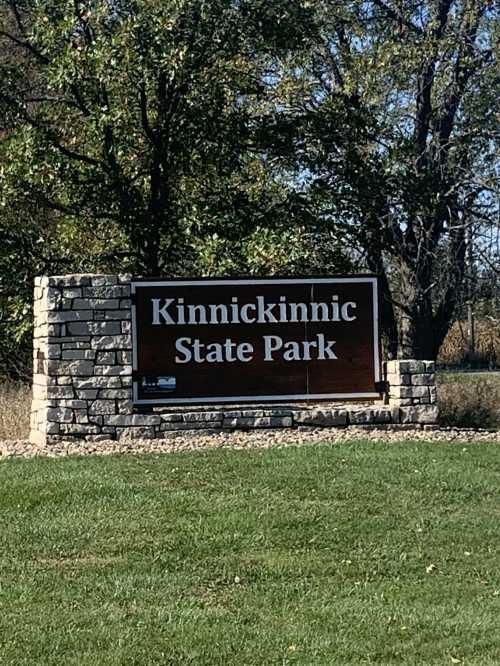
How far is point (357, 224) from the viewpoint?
621 inches

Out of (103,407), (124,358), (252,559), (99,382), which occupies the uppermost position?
(124,358)

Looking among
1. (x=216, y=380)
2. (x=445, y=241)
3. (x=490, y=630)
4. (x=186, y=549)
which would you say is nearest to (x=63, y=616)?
(x=186, y=549)

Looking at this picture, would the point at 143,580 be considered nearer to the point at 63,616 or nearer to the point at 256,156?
the point at 63,616

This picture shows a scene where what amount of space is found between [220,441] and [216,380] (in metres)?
1.00

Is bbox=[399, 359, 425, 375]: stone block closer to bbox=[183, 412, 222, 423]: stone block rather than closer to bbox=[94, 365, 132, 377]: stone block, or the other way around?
bbox=[183, 412, 222, 423]: stone block

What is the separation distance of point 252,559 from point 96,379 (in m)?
5.01

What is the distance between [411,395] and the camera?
12.1m

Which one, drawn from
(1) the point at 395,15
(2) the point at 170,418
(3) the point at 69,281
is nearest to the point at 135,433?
(2) the point at 170,418

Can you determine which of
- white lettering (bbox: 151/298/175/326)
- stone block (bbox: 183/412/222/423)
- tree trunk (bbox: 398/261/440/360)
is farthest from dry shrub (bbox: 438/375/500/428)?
white lettering (bbox: 151/298/175/326)

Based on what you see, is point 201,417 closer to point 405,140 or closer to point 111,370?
point 111,370

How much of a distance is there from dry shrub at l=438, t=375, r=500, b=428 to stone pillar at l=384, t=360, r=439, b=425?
239cm

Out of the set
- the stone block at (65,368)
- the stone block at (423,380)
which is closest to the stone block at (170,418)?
the stone block at (65,368)

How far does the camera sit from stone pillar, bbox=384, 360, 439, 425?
12070 mm

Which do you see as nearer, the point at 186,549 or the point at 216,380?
the point at 186,549
